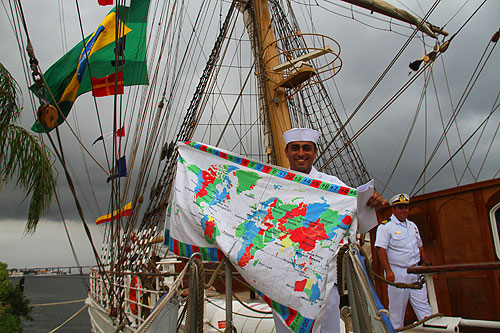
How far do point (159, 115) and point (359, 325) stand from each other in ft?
21.6

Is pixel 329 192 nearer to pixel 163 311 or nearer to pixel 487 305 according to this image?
pixel 163 311

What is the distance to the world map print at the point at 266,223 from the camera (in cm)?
186

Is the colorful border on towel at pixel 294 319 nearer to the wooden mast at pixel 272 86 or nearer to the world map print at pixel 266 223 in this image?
the world map print at pixel 266 223

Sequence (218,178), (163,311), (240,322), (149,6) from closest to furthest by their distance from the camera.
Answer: (163,311), (218,178), (240,322), (149,6)

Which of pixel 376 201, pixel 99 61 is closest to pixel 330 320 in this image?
pixel 376 201

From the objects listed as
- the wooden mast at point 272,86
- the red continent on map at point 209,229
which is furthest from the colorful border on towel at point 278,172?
the wooden mast at point 272,86

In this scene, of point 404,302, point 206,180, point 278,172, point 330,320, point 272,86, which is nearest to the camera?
point 330,320

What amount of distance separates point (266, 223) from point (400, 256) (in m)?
2.43

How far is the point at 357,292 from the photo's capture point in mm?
1721

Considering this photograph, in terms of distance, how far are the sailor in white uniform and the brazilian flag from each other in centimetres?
449

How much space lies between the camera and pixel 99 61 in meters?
6.87

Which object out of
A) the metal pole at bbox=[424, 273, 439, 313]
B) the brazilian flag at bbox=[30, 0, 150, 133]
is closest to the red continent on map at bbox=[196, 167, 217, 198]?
the metal pole at bbox=[424, 273, 439, 313]

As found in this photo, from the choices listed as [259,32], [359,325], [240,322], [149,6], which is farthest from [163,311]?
[259,32]

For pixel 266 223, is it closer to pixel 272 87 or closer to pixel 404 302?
pixel 404 302
